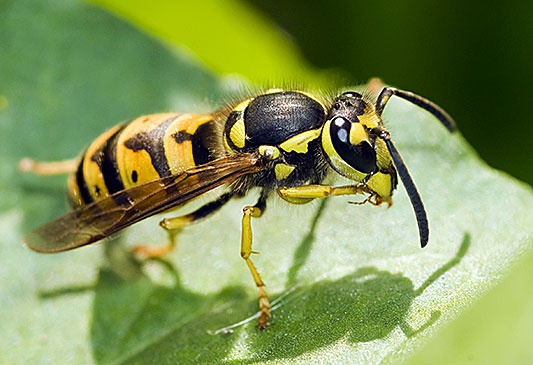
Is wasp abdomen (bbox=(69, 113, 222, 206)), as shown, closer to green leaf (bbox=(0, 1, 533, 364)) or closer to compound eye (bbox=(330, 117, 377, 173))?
green leaf (bbox=(0, 1, 533, 364))

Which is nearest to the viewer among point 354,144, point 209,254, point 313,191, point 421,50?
point 354,144

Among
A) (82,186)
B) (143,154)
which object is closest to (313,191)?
(143,154)

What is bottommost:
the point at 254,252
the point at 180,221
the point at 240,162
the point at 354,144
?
the point at 254,252

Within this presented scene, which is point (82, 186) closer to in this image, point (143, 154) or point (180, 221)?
point (143, 154)

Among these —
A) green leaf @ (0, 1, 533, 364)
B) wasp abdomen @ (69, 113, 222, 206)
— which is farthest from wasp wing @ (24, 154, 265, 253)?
green leaf @ (0, 1, 533, 364)

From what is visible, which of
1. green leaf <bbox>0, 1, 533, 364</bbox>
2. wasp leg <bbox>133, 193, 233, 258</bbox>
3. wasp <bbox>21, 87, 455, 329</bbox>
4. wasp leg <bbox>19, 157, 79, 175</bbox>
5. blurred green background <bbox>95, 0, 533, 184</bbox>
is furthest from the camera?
blurred green background <bbox>95, 0, 533, 184</bbox>

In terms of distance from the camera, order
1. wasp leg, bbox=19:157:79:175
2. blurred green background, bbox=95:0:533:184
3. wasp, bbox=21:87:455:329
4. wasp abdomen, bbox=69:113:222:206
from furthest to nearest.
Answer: blurred green background, bbox=95:0:533:184
wasp leg, bbox=19:157:79:175
wasp abdomen, bbox=69:113:222:206
wasp, bbox=21:87:455:329
